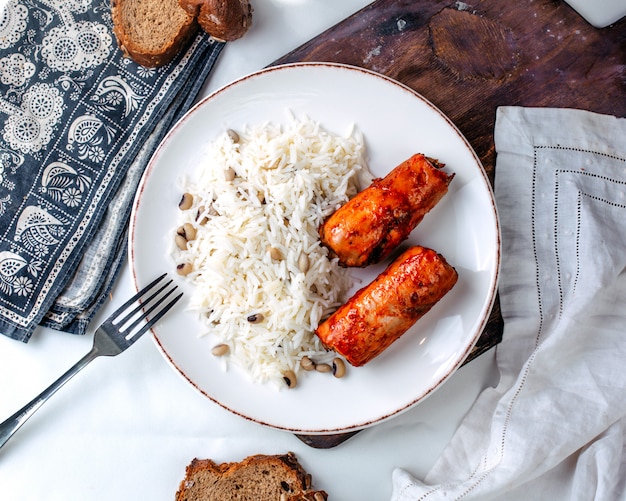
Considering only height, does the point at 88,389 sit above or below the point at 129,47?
below

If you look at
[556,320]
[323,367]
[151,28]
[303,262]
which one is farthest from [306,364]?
[151,28]

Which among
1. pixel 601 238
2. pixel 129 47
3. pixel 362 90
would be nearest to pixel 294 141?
pixel 362 90

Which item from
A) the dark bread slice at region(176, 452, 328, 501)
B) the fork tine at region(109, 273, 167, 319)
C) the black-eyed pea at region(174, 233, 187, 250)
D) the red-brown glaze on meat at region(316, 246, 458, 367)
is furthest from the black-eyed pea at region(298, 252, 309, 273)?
the dark bread slice at region(176, 452, 328, 501)

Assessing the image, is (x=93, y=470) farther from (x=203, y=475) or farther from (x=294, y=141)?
(x=294, y=141)

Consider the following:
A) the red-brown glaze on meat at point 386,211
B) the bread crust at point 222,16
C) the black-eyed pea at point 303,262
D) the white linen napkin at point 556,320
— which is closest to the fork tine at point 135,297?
the black-eyed pea at point 303,262

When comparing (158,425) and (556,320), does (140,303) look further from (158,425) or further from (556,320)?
(556,320)

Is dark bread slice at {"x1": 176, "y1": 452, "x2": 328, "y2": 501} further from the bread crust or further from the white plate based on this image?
the bread crust
